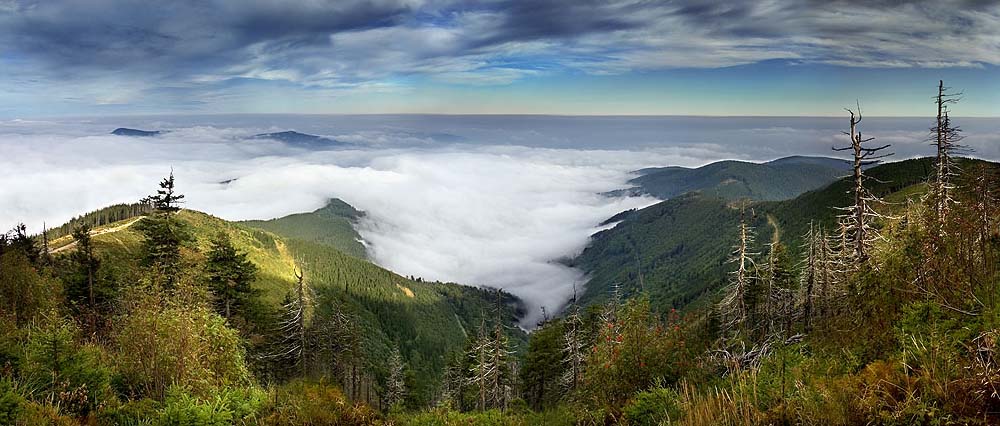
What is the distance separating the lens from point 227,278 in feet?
114

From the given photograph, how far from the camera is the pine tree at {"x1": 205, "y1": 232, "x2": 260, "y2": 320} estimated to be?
3450cm

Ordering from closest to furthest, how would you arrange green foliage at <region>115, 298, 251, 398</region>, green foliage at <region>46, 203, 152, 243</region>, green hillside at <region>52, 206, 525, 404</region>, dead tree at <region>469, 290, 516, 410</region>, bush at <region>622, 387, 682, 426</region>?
bush at <region>622, 387, 682, 426</region>, green foliage at <region>115, 298, 251, 398</region>, dead tree at <region>469, 290, 516, 410</region>, green hillside at <region>52, 206, 525, 404</region>, green foliage at <region>46, 203, 152, 243</region>

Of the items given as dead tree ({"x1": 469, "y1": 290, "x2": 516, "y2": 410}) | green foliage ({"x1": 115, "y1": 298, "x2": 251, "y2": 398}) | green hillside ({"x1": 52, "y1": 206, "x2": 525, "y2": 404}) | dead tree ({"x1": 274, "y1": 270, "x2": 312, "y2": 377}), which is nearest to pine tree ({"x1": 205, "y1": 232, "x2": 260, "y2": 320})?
dead tree ({"x1": 274, "y1": 270, "x2": 312, "y2": 377})

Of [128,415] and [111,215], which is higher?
[128,415]

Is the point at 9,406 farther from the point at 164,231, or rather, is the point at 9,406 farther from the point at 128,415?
the point at 164,231

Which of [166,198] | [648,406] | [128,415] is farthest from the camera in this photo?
[166,198]

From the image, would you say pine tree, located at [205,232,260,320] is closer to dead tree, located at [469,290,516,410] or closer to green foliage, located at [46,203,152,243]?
dead tree, located at [469,290,516,410]

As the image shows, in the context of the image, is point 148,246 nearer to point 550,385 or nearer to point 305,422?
point 305,422

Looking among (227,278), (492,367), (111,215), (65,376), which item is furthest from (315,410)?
(111,215)

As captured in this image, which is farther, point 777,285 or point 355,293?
point 355,293

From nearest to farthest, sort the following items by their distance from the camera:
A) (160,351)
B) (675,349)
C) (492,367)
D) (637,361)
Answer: (160,351), (637,361), (675,349), (492,367)

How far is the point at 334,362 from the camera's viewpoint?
51156 millimetres

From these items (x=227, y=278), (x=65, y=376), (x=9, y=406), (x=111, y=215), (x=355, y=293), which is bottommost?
(x=355, y=293)

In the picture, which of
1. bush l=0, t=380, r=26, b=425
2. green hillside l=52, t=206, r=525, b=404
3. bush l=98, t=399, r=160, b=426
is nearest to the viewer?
bush l=0, t=380, r=26, b=425
